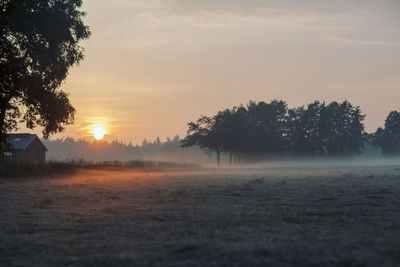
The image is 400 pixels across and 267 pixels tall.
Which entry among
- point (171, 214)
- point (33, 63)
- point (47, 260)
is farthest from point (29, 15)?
point (47, 260)

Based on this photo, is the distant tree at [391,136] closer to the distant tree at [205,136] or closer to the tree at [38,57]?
the distant tree at [205,136]

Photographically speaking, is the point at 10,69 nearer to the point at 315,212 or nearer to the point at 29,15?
the point at 29,15

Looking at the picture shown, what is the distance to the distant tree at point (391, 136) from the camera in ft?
402

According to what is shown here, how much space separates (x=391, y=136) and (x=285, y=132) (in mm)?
38736

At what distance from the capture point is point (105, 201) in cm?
1438

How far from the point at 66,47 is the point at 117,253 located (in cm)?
3120

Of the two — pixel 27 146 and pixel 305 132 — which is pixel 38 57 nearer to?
pixel 27 146

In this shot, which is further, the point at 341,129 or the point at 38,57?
the point at 341,129

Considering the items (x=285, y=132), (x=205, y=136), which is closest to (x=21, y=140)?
(x=205, y=136)

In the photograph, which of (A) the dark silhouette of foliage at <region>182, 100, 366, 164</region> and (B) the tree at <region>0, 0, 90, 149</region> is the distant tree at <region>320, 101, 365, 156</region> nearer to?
(A) the dark silhouette of foliage at <region>182, 100, 366, 164</region>

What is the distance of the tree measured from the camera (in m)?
30.0

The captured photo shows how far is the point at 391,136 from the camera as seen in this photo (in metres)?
124

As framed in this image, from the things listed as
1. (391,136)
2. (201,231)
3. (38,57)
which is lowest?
(201,231)

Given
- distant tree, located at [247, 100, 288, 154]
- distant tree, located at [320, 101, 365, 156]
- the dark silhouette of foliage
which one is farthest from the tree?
distant tree, located at [320, 101, 365, 156]
